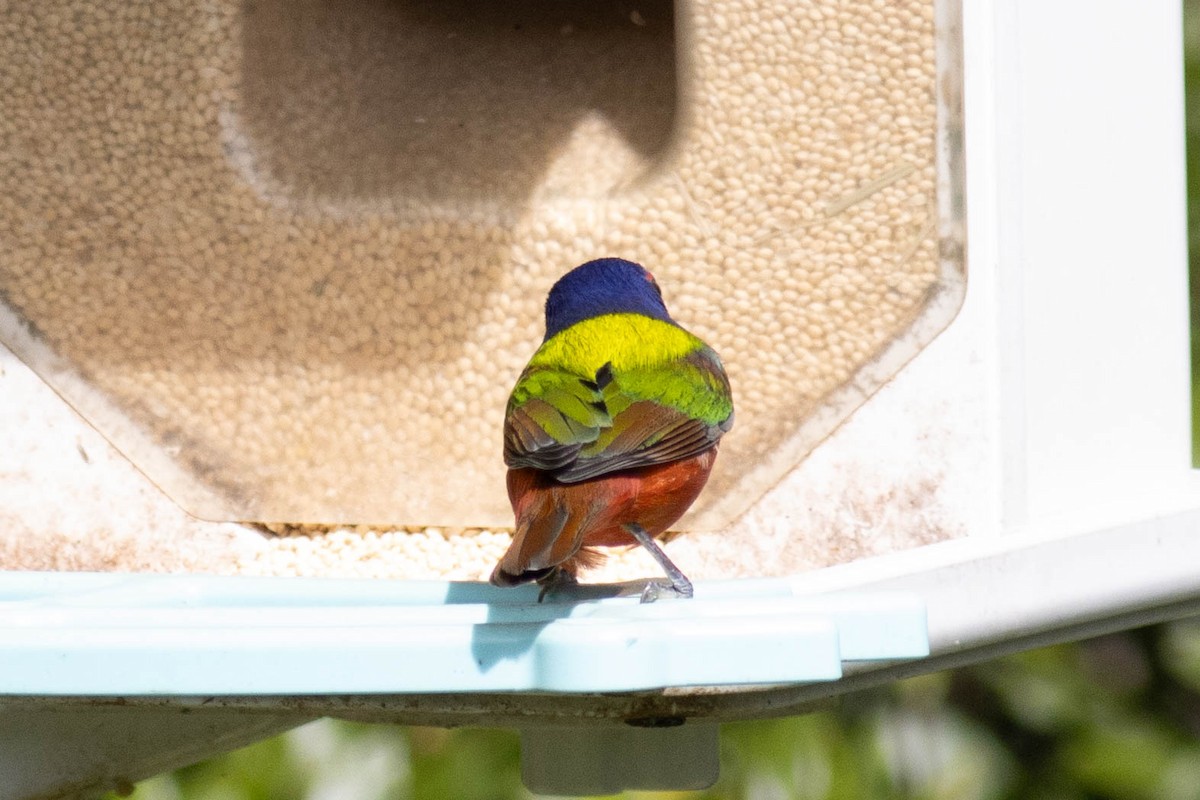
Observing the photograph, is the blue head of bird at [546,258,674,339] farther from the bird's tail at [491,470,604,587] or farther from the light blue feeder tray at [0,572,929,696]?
the light blue feeder tray at [0,572,929,696]

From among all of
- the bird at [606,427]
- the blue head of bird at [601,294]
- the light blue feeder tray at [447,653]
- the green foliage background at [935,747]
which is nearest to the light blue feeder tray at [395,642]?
the light blue feeder tray at [447,653]

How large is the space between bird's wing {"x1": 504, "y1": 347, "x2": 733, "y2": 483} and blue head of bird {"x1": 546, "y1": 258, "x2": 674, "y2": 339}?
12cm

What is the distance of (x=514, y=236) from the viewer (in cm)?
303

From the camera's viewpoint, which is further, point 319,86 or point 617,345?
point 319,86

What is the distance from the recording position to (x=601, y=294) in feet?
9.43

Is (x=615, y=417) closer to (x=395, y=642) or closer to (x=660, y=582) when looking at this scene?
(x=660, y=582)

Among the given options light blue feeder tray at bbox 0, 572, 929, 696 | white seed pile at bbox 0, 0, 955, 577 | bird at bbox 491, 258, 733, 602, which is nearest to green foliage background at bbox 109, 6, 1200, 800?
white seed pile at bbox 0, 0, 955, 577

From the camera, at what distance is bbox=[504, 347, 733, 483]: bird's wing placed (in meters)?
2.48

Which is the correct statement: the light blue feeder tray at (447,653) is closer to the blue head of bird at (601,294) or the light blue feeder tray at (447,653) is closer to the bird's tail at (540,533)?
the bird's tail at (540,533)

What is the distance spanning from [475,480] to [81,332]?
2.46 feet

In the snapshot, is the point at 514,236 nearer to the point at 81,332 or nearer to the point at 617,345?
the point at 617,345

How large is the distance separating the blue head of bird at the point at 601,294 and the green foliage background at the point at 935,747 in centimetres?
110

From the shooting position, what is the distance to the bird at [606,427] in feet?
8.07

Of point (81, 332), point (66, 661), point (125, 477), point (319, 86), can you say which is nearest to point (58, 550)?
point (125, 477)
